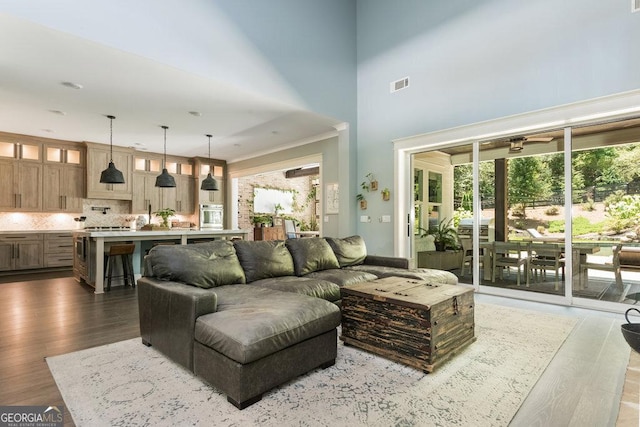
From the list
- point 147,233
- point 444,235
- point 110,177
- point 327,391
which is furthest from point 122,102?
point 444,235

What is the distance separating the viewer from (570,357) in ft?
8.50

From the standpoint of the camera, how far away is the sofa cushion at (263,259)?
3.38 meters

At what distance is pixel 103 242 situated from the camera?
4.97 metres

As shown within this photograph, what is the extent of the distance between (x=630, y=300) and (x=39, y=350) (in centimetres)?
602

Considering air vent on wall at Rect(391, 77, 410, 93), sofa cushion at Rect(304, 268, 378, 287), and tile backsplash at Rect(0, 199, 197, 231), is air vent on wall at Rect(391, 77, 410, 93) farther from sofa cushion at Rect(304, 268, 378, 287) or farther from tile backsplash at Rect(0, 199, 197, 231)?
tile backsplash at Rect(0, 199, 197, 231)

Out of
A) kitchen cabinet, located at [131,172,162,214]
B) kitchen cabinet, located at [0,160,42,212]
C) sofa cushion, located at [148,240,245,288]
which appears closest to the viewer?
sofa cushion, located at [148,240,245,288]

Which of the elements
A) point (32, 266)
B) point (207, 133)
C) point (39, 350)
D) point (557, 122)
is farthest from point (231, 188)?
point (557, 122)

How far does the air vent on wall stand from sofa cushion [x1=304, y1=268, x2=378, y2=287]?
349 cm

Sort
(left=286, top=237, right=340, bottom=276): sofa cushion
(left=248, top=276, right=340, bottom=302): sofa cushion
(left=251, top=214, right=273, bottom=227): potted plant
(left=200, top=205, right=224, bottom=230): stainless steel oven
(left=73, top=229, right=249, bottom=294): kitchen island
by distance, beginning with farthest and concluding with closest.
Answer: (left=251, top=214, right=273, bottom=227): potted plant, (left=200, top=205, right=224, bottom=230): stainless steel oven, (left=73, top=229, right=249, bottom=294): kitchen island, (left=286, top=237, right=340, bottom=276): sofa cushion, (left=248, top=276, right=340, bottom=302): sofa cushion

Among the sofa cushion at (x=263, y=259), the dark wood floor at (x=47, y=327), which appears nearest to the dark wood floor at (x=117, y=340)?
the dark wood floor at (x=47, y=327)

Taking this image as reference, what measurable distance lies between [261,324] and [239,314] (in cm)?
23

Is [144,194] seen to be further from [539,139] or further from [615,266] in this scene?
[615,266]

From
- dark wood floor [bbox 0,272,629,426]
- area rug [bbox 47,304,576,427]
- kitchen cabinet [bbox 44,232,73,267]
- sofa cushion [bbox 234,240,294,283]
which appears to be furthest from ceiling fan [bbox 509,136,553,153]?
kitchen cabinet [bbox 44,232,73,267]

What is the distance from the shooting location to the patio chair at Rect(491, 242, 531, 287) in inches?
185
